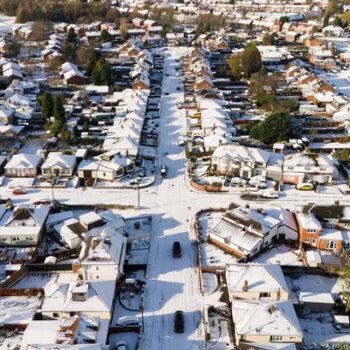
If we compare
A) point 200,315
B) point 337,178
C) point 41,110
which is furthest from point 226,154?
point 41,110

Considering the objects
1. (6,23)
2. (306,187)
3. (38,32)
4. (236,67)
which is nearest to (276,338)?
(306,187)

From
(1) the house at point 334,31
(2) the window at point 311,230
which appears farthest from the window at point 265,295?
(1) the house at point 334,31

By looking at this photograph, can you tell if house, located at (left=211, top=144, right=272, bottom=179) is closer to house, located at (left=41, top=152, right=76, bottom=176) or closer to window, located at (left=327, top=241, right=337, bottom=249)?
window, located at (left=327, top=241, right=337, bottom=249)

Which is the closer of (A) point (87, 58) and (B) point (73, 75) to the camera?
(B) point (73, 75)

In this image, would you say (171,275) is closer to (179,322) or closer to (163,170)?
(179,322)

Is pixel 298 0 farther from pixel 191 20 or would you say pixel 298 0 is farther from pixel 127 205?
pixel 127 205

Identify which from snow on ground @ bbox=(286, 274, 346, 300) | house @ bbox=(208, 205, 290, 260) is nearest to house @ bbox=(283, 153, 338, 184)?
house @ bbox=(208, 205, 290, 260)

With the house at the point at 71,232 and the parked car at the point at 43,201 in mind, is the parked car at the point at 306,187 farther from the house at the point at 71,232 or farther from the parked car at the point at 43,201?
the parked car at the point at 43,201

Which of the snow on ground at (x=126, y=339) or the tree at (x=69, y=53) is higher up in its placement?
the tree at (x=69, y=53)

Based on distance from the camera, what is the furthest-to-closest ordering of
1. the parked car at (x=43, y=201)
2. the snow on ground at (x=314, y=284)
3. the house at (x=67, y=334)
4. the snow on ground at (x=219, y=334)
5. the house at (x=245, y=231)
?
the parked car at (x=43, y=201), the house at (x=245, y=231), the snow on ground at (x=314, y=284), the snow on ground at (x=219, y=334), the house at (x=67, y=334)
